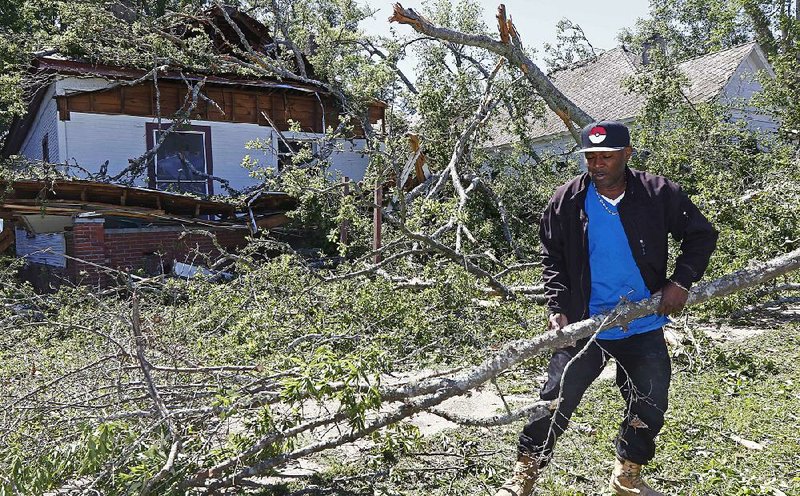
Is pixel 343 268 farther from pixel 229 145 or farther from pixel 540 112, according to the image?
pixel 229 145

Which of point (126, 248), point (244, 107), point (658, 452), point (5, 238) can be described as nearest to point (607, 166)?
point (658, 452)

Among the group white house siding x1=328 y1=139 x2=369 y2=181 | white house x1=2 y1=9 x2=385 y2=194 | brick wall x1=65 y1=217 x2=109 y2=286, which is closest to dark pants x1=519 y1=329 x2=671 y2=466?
white house x1=2 y1=9 x2=385 y2=194

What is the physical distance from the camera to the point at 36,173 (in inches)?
438

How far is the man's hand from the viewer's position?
9.49 feet

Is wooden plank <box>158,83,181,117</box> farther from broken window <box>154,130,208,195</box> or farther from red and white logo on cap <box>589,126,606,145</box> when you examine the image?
red and white logo on cap <box>589,126,606,145</box>

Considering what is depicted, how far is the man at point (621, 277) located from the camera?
2.98 meters

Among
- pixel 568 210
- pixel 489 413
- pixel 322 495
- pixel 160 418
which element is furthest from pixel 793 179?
pixel 160 418

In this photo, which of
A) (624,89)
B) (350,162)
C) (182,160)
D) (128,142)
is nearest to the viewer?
(128,142)

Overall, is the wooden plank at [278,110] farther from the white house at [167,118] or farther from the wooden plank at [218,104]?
the wooden plank at [218,104]

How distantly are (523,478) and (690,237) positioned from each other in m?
1.36

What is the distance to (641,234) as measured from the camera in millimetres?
2975

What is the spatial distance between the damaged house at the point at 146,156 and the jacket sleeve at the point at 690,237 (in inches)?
339

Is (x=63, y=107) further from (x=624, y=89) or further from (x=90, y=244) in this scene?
(x=624, y=89)

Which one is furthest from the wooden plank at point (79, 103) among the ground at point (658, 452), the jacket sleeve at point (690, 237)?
the jacket sleeve at point (690, 237)
